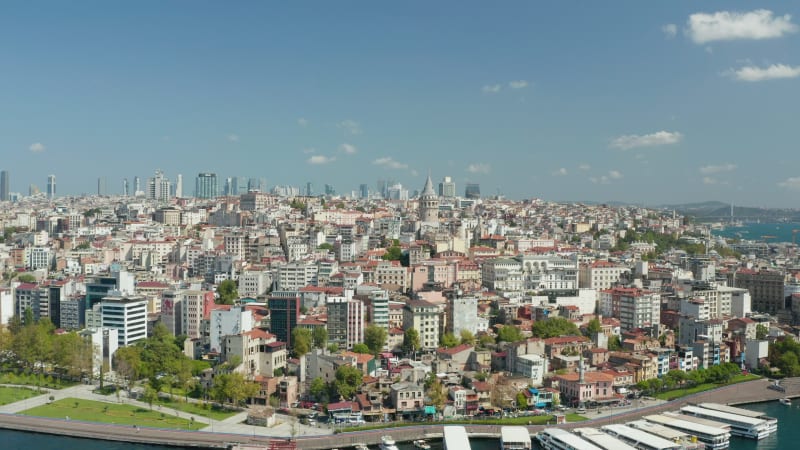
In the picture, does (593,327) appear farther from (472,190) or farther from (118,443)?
(472,190)

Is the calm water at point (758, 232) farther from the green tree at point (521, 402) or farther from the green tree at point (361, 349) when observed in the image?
the green tree at point (521, 402)

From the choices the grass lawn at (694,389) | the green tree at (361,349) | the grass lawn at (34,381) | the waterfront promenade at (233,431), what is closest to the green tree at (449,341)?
the green tree at (361,349)

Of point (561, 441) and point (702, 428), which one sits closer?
point (561, 441)

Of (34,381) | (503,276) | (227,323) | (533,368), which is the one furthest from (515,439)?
(503,276)

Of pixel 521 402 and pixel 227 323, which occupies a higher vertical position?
pixel 227 323

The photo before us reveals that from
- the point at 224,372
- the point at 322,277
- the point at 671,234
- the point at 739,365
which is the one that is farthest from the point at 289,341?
the point at 671,234

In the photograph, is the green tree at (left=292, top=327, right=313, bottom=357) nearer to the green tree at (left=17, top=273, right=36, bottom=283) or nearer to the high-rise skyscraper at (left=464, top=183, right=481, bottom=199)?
the green tree at (left=17, top=273, right=36, bottom=283)

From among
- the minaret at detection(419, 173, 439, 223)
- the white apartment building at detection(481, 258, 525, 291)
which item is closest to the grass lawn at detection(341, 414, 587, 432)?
the white apartment building at detection(481, 258, 525, 291)

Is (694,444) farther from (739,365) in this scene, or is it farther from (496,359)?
(739,365)
